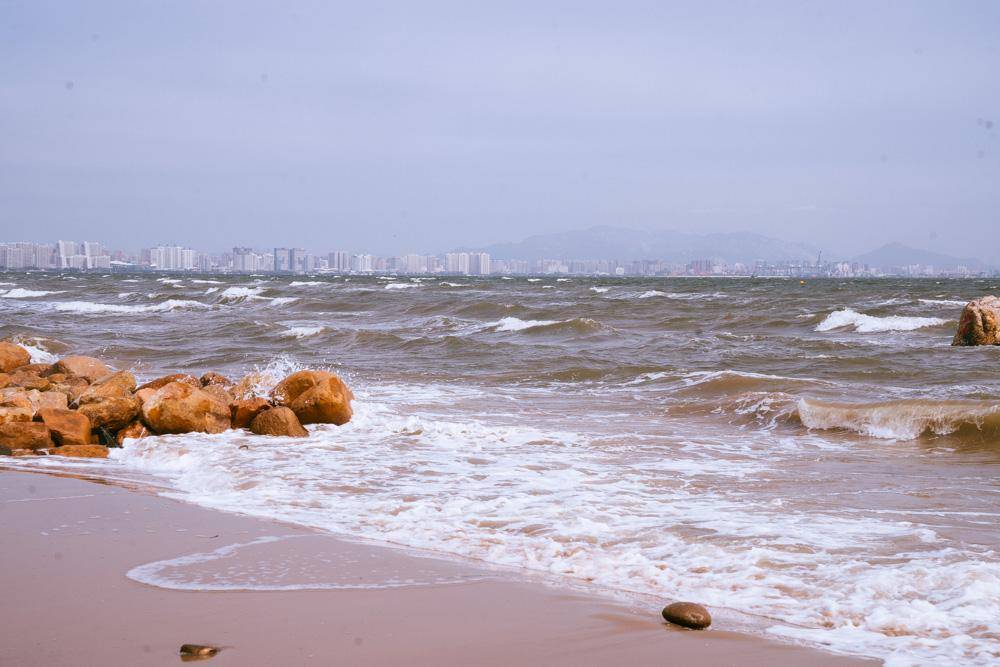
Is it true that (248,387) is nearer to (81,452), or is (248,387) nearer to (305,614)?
(81,452)

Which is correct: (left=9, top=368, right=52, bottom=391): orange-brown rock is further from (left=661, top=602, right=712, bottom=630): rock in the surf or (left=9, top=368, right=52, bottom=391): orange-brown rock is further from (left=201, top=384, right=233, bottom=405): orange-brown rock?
Result: (left=661, top=602, right=712, bottom=630): rock in the surf

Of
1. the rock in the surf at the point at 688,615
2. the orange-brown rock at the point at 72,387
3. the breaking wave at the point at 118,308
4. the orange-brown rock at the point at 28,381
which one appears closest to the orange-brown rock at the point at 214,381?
the orange-brown rock at the point at 72,387

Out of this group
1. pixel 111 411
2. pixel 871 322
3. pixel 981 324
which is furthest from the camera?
pixel 871 322

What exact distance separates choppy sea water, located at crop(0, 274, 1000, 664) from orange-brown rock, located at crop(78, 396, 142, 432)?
0.80 m

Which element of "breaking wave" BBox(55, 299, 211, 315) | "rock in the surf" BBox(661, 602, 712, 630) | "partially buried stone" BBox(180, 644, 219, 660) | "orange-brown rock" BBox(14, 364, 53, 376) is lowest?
"breaking wave" BBox(55, 299, 211, 315)

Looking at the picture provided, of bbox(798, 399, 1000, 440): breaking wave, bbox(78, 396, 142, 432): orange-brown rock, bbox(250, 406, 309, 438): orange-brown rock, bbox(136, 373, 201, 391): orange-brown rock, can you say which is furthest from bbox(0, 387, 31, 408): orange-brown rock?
bbox(798, 399, 1000, 440): breaking wave

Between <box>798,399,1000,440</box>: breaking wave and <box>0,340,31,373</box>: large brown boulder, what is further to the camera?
<box>0,340,31,373</box>: large brown boulder

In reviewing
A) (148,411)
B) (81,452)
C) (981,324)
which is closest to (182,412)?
(148,411)

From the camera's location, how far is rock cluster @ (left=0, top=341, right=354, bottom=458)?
25.6ft

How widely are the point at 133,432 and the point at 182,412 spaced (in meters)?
0.48

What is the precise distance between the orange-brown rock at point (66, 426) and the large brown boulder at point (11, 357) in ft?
16.4

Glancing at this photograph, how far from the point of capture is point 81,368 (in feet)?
36.8

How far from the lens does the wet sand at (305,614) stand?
10.6 feet

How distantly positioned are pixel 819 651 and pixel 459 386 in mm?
10046
